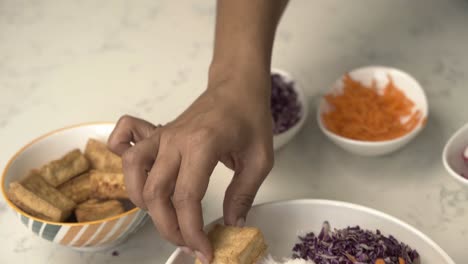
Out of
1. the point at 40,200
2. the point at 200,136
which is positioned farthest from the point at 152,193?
the point at 40,200

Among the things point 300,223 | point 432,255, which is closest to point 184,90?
point 300,223

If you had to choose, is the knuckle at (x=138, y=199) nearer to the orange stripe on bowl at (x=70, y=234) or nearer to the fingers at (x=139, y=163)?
the fingers at (x=139, y=163)

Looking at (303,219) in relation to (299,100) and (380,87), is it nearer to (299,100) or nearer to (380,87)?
(299,100)

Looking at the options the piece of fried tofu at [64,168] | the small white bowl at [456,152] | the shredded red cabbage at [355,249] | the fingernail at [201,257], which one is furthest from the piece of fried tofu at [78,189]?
the small white bowl at [456,152]

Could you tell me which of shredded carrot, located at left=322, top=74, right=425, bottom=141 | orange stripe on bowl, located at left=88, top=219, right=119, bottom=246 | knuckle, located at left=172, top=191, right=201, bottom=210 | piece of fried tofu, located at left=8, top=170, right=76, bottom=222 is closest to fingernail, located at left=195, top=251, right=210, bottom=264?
knuckle, located at left=172, top=191, right=201, bottom=210

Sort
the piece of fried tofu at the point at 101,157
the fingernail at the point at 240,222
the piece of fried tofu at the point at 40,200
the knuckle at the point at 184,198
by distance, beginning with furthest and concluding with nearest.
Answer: the piece of fried tofu at the point at 101,157 < the piece of fried tofu at the point at 40,200 < the fingernail at the point at 240,222 < the knuckle at the point at 184,198

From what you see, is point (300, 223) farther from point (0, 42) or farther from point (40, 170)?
point (0, 42)
